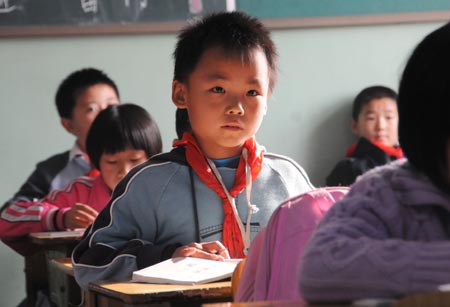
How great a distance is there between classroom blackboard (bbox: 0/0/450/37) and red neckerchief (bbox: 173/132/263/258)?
2.13 metres

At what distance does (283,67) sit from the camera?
195 inches

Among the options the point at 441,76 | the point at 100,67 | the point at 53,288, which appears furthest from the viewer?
the point at 100,67

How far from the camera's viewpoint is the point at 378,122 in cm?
514

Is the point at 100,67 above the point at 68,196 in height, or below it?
above

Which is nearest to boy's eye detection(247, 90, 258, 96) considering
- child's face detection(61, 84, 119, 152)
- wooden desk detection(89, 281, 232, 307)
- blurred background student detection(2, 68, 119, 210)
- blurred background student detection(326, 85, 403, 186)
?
wooden desk detection(89, 281, 232, 307)

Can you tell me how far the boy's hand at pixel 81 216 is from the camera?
11.9ft

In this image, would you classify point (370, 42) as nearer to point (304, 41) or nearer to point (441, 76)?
point (304, 41)

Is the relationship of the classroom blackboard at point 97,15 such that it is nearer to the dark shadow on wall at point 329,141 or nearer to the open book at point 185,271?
the dark shadow on wall at point 329,141

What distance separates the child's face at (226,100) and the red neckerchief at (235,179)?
3cm

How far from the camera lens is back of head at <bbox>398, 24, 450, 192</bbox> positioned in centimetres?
110

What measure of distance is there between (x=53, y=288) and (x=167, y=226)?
2.73 feet

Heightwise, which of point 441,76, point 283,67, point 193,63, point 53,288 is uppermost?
point 441,76

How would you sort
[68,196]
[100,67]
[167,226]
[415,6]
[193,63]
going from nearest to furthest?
1. [167,226]
2. [193,63]
3. [68,196]
4. [100,67]
5. [415,6]

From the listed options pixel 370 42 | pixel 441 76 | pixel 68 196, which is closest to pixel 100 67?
pixel 68 196
